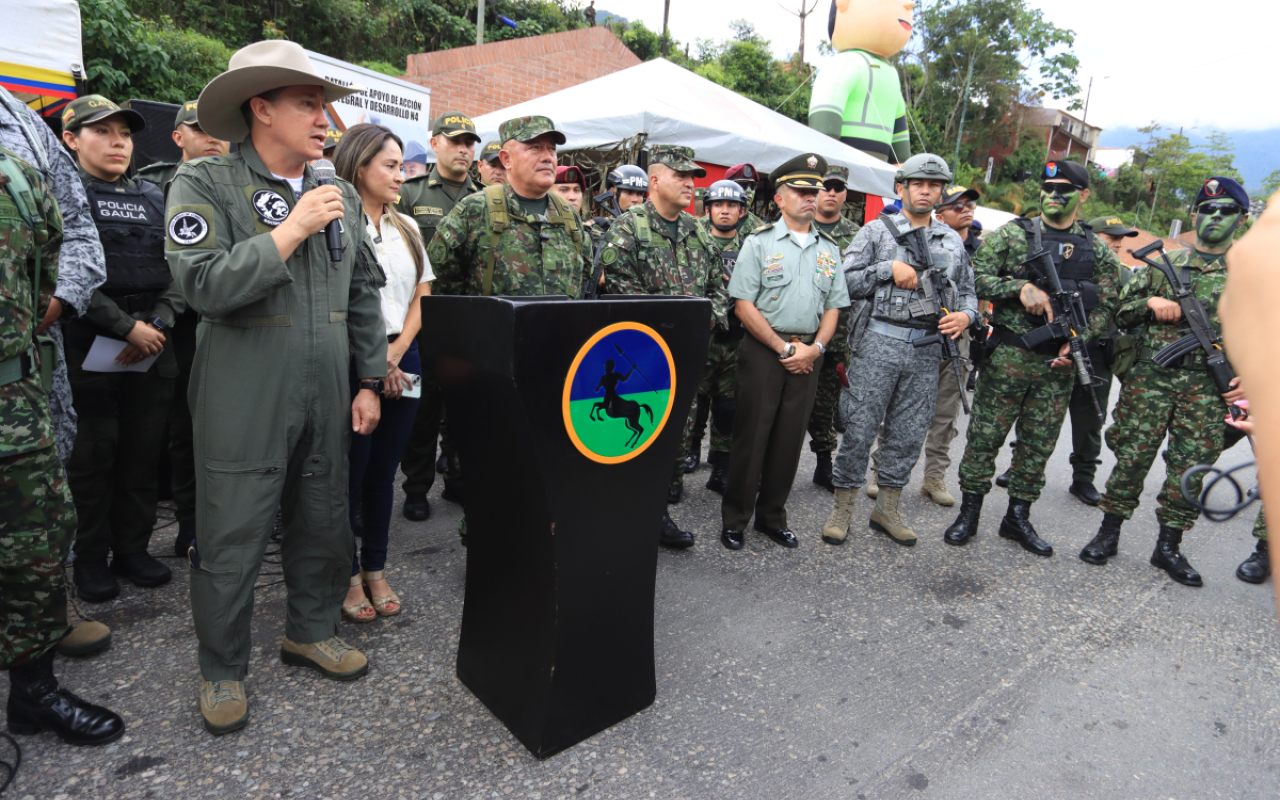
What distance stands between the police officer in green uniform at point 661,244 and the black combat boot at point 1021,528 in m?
1.98

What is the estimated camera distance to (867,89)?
1347cm

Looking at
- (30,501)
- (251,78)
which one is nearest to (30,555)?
(30,501)

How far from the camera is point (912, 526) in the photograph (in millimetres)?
4379

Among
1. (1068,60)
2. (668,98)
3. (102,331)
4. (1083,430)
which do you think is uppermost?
(1068,60)

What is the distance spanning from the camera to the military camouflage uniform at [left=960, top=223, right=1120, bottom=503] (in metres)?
4.06

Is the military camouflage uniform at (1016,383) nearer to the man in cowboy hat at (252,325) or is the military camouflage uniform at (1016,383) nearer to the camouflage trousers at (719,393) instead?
the camouflage trousers at (719,393)

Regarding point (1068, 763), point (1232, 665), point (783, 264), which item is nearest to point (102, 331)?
point (783, 264)

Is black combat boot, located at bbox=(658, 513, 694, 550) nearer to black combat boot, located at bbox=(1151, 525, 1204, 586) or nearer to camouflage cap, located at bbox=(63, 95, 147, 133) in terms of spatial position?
Answer: black combat boot, located at bbox=(1151, 525, 1204, 586)

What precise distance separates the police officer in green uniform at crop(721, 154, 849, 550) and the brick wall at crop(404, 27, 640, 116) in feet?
39.9

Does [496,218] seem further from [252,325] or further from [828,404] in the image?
[828,404]

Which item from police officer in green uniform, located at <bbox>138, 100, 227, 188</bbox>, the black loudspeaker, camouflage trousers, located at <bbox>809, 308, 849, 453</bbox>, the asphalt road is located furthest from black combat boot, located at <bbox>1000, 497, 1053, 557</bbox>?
the black loudspeaker

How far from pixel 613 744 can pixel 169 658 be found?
1.63 metres

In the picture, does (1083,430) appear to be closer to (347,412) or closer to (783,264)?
(783,264)

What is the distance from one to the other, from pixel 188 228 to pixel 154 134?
147 inches
